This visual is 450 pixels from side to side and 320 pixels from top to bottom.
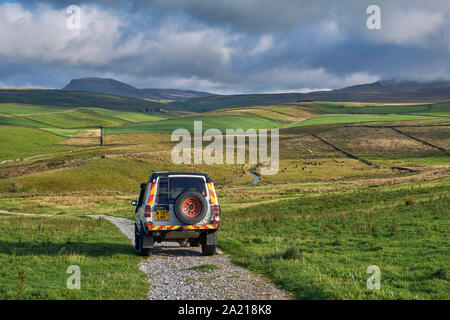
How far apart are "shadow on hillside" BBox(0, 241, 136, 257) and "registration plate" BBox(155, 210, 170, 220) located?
9.35ft

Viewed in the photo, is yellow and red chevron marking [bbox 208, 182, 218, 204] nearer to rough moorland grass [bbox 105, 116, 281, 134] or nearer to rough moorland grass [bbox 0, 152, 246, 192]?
rough moorland grass [bbox 0, 152, 246, 192]

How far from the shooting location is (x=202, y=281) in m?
11.8

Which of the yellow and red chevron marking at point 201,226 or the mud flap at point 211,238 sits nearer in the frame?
the yellow and red chevron marking at point 201,226

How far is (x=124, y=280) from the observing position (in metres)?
11.7

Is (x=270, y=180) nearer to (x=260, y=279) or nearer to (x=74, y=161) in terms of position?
(x=74, y=161)

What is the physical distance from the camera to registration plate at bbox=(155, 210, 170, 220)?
15773mm

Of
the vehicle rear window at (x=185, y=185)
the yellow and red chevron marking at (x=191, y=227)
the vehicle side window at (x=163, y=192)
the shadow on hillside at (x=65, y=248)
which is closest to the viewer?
the yellow and red chevron marking at (x=191, y=227)

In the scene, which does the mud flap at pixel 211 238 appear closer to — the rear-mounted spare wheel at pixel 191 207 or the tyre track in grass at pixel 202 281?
the tyre track in grass at pixel 202 281

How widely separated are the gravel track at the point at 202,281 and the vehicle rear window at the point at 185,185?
267 centimetres

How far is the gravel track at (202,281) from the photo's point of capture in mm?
10281

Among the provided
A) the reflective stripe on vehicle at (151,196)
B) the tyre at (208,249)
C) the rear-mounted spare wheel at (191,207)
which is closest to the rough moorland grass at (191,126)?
the tyre at (208,249)

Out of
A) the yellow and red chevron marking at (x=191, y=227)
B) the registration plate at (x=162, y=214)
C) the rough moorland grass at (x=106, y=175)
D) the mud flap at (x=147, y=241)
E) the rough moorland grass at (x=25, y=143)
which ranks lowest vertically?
the rough moorland grass at (x=106, y=175)

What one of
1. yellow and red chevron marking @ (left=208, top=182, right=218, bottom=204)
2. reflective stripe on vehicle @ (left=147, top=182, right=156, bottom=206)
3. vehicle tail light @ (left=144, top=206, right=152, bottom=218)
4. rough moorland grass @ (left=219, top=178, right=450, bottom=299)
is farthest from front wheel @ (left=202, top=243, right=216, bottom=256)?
reflective stripe on vehicle @ (left=147, top=182, right=156, bottom=206)

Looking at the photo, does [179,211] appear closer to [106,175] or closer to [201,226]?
[201,226]
